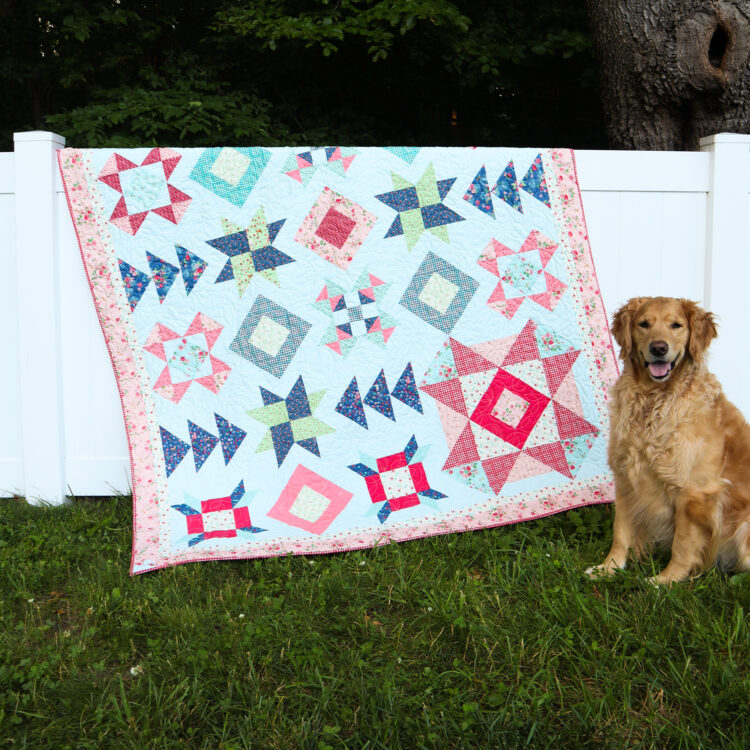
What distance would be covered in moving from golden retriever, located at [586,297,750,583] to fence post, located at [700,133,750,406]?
82 cm

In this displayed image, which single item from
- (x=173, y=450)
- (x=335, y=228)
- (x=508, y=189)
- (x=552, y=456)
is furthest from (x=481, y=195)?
(x=173, y=450)

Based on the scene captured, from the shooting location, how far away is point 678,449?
90.0 inches

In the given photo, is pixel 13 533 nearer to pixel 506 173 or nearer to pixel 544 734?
pixel 544 734

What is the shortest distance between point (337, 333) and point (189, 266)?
678mm

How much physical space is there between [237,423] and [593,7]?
294 cm

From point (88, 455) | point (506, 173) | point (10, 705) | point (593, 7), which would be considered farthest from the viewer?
point (593, 7)

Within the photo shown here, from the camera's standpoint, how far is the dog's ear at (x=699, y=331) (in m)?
2.31

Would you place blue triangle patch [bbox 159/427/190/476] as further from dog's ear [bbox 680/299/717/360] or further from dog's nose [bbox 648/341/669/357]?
dog's ear [bbox 680/299/717/360]

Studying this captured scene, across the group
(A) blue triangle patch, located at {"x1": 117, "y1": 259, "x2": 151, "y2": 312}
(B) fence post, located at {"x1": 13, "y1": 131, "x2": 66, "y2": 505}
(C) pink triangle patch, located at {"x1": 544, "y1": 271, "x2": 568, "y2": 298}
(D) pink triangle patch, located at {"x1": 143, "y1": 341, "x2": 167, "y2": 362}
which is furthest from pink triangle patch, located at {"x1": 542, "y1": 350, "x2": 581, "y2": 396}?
(B) fence post, located at {"x1": 13, "y1": 131, "x2": 66, "y2": 505}

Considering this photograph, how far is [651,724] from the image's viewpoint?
5.26 ft

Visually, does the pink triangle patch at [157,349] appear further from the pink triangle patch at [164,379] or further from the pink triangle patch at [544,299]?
the pink triangle patch at [544,299]

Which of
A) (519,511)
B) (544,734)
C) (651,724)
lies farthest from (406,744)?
(519,511)

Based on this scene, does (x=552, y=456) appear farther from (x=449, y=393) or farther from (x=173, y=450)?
(x=173, y=450)

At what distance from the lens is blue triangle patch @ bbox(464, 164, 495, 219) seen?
2928 mm
